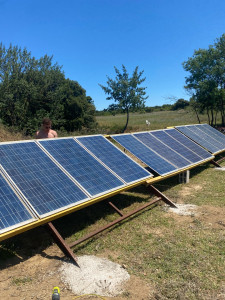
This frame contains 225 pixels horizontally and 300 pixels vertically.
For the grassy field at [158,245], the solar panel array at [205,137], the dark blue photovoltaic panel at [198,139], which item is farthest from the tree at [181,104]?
the grassy field at [158,245]

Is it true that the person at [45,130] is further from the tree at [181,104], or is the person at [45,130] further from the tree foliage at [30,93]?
the tree at [181,104]

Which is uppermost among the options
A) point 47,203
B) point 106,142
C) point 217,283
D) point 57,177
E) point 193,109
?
point 193,109

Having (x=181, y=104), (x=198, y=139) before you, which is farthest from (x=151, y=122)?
Answer: (x=181, y=104)

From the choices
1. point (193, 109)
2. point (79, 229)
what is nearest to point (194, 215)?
point (79, 229)

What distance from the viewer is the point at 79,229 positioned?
221 inches

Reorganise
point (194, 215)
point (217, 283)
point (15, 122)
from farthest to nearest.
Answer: point (15, 122)
point (194, 215)
point (217, 283)

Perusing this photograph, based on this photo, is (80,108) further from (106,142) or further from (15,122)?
(106,142)

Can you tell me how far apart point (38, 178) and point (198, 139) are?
9579 millimetres

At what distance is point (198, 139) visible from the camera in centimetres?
1226

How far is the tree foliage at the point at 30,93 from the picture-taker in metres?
22.5

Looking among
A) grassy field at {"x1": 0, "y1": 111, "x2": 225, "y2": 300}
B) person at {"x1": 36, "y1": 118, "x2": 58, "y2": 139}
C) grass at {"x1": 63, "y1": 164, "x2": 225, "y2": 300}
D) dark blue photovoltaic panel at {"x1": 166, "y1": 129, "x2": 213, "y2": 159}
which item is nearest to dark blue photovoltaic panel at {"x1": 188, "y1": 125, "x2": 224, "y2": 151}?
dark blue photovoltaic panel at {"x1": 166, "y1": 129, "x2": 213, "y2": 159}

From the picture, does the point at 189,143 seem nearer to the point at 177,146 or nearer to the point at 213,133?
the point at 177,146

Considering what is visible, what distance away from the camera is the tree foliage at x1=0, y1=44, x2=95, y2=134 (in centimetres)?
2252

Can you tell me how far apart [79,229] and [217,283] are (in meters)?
3.07
